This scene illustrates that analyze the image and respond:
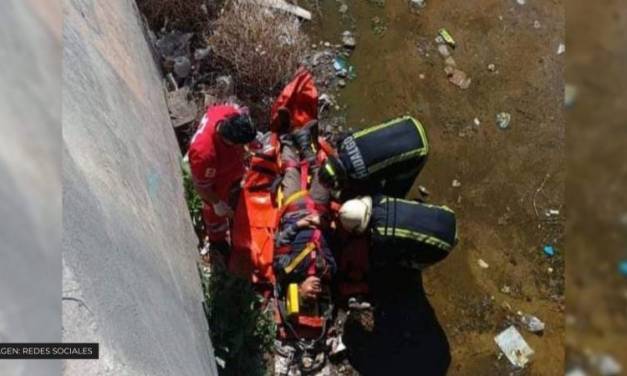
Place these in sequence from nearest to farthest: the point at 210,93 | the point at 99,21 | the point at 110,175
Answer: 1. the point at 110,175
2. the point at 99,21
3. the point at 210,93

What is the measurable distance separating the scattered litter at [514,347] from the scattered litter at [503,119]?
137 centimetres

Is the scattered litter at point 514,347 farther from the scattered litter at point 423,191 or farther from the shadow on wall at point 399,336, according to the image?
the scattered litter at point 423,191

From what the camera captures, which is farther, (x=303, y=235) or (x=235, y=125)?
(x=303, y=235)

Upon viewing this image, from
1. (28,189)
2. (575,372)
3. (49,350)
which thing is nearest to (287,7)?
(28,189)

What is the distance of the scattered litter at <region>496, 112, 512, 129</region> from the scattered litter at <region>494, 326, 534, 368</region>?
137 centimetres

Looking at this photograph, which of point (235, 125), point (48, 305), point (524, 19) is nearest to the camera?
point (48, 305)

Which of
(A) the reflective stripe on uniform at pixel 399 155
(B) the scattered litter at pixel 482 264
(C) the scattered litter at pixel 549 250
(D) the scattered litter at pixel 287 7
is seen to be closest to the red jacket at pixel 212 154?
(A) the reflective stripe on uniform at pixel 399 155

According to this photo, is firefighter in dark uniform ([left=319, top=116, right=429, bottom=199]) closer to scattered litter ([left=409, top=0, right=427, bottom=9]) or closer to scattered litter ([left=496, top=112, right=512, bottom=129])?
scattered litter ([left=496, top=112, right=512, bottom=129])

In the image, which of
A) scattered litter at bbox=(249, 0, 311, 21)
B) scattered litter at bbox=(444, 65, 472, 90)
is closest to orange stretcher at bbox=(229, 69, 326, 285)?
scattered litter at bbox=(249, 0, 311, 21)

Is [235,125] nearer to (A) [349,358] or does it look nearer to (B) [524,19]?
(A) [349,358]

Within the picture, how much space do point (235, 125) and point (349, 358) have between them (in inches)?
67.7

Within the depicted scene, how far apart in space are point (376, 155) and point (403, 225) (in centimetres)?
44

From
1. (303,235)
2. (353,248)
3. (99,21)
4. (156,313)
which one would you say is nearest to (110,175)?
(156,313)

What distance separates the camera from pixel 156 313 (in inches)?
111
